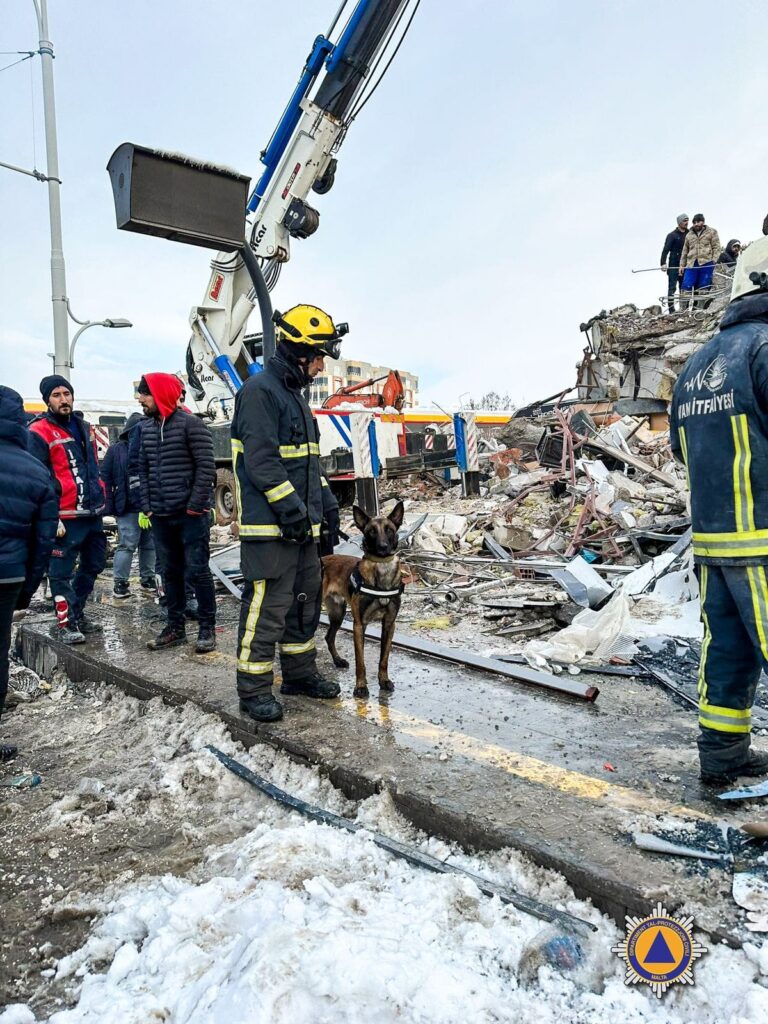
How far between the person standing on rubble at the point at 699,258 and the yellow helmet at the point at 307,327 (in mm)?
13946

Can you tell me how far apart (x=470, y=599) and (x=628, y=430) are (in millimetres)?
7450

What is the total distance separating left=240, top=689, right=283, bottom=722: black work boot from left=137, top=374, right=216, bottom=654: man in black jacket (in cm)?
148

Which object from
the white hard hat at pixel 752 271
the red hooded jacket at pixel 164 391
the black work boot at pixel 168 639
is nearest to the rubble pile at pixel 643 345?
Answer: the red hooded jacket at pixel 164 391

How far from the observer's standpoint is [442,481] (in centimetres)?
1427

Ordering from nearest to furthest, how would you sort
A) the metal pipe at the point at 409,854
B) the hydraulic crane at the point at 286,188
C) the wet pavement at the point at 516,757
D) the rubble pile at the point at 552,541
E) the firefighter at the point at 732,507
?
the metal pipe at the point at 409,854, the wet pavement at the point at 516,757, the firefighter at the point at 732,507, the rubble pile at the point at 552,541, the hydraulic crane at the point at 286,188

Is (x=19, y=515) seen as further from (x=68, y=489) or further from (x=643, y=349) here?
(x=643, y=349)

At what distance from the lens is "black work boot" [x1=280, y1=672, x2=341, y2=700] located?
394 centimetres

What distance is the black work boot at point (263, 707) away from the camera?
3592mm

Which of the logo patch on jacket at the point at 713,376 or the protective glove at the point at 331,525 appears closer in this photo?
the logo patch on jacket at the point at 713,376

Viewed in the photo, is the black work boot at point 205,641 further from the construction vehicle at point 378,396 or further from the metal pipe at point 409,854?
the construction vehicle at point 378,396

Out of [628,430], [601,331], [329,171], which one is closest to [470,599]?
[628,430]

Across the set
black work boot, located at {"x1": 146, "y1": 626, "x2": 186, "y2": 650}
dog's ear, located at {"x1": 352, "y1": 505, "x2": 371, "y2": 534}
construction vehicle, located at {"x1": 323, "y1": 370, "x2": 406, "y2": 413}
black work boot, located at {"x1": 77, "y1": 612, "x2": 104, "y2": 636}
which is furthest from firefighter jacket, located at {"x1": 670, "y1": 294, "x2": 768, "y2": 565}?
construction vehicle, located at {"x1": 323, "y1": 370, "x2": 406, "y2": 413}

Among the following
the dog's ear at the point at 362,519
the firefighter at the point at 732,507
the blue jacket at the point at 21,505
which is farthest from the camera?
the dog's ear at the point at 362,519

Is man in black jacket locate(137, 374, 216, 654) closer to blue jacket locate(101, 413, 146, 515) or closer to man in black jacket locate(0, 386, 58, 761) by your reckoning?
man in black jacket locate(0, 386, 58, 761)
